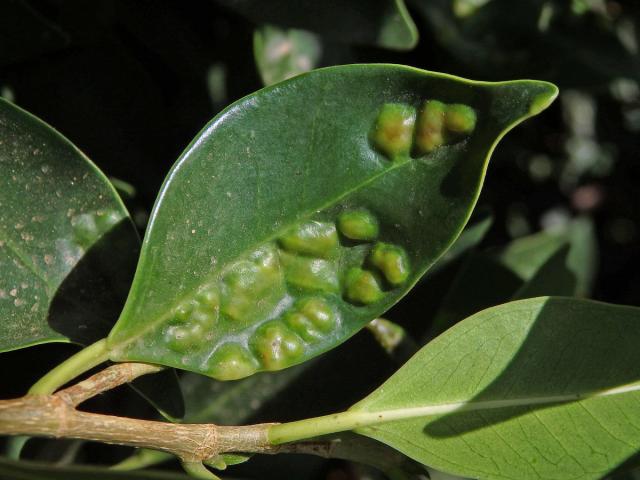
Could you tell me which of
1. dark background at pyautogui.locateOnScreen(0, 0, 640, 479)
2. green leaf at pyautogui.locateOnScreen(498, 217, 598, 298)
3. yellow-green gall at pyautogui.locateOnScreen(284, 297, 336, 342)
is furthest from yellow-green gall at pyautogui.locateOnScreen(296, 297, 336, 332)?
green leaf at pyautogui.locateOnScreen(498, 217, 598, 298)

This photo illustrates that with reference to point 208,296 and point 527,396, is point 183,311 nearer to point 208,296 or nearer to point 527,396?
point 208,296

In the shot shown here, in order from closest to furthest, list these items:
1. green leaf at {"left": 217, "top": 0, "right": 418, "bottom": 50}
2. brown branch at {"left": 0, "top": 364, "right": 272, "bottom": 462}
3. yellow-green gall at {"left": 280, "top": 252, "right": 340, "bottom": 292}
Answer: brown branch at {"left": 0, "top": 364, "right": 272, "bottom": 462}
yellow-green gall at {"left": 280, "top": 252, "right": 340, "bottom": 292}
green leaf at {"left": 217, "top": 0, "right": 418, "bottom": 50}

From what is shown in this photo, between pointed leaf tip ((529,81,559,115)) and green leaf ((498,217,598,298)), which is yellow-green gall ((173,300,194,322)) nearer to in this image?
pointed leaf tip ((529,81,559,115))

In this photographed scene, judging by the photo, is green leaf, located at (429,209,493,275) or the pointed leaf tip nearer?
the pointed leaf tip

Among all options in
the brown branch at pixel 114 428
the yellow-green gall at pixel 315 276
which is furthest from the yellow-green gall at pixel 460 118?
the brown branch at pixel 114 428

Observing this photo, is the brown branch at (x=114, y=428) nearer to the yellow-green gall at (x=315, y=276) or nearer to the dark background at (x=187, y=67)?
the yellow-green gall at (x=315, y=276)

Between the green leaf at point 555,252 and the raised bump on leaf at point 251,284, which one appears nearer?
the raised bump on leaf at point 251,284
